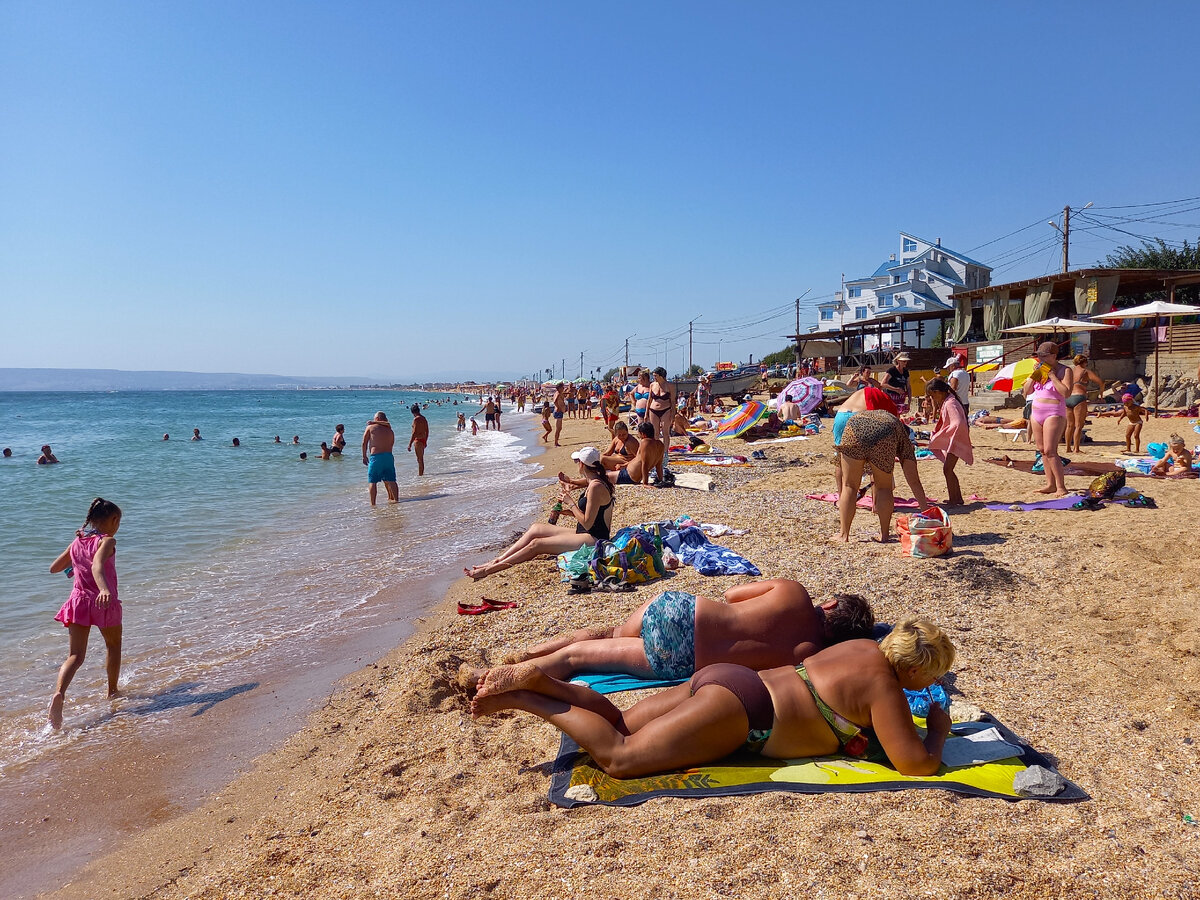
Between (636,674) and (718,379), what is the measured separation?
26871 mm

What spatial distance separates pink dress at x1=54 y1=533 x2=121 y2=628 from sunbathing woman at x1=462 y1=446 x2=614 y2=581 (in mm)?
2645

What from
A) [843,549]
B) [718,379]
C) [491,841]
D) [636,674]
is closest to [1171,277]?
[718,379]

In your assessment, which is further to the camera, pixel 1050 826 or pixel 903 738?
pixel 903 738

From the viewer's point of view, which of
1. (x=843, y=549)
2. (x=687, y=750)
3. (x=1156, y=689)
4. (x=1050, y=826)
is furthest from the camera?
(x=843, y=549)

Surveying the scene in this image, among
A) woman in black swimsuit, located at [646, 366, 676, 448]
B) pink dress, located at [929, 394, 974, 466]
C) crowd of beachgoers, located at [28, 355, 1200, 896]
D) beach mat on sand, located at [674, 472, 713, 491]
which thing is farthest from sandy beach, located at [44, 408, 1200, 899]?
woman in black swimsuit, located at [646, 366, 676, 448]

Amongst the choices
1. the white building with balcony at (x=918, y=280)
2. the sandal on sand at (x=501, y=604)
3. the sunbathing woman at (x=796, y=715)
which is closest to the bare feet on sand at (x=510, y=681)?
the sunbathing woman at (x=796, y=715)

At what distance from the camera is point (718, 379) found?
97.4 feet

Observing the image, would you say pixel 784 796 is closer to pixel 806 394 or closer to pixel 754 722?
pixel 754 722

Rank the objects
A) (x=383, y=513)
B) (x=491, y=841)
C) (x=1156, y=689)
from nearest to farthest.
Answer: (x=491, y=841), (x=1156, y=689), (x=383, y=513)

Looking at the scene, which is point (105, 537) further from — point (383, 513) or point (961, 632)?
point (383, 513)

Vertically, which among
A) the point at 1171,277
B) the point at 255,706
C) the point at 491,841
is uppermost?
the point at 1171,277

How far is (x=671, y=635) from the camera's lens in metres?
3.35

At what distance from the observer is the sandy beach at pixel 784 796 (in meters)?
2.17

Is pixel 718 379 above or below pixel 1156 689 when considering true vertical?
above
